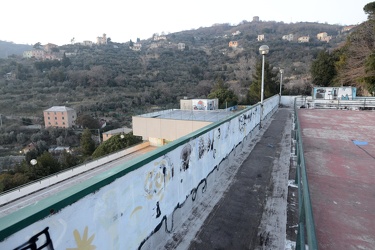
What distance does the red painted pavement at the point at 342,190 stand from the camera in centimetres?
334

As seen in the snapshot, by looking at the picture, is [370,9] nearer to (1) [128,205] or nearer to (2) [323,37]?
(1) [128,205]

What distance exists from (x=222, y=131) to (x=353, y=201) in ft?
10.6

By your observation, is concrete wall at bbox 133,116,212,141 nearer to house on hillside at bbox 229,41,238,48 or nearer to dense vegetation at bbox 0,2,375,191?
dense vegetation at bbox 0,2,375,191

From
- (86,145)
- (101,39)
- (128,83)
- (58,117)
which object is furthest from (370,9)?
(101,39)

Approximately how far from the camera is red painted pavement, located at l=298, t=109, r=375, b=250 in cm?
334

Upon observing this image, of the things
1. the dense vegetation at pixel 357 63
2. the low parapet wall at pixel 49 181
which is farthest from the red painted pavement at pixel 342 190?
the dense vegetation at pixel 357 63

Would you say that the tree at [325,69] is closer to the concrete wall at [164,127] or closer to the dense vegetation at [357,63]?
the dense vegetation at [357,63]

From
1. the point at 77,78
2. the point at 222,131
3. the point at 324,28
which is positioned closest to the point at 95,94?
the point at 77,78

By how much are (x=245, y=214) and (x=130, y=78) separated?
100135 mm

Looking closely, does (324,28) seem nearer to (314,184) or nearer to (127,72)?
(127,72)

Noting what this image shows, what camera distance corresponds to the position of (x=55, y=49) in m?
156

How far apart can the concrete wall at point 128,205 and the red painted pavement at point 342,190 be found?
2.17m

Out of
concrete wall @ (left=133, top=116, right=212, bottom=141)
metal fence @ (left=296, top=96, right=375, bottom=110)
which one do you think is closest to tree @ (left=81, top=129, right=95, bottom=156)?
concrete wall @ (left=133, top=116, right=212, bottom=141)

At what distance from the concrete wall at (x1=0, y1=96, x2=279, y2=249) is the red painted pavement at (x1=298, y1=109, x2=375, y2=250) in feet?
7.13
